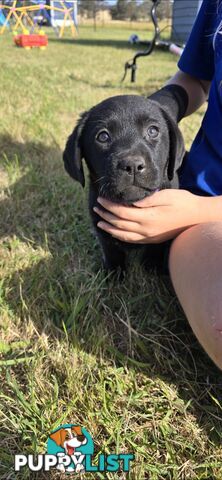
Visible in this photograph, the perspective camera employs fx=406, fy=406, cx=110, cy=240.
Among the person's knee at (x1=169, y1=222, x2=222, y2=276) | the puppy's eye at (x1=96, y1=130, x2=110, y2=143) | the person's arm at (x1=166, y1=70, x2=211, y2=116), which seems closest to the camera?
the person's knee at (x1=169, y1=222, x2=222, y2=276)

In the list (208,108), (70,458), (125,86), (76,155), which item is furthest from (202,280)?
(125,86)

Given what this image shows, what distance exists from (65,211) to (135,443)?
1.44m

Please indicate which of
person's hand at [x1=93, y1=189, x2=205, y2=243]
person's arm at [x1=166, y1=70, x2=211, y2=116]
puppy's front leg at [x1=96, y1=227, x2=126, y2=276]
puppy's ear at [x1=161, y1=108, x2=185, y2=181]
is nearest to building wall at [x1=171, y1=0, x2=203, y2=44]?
person's arm at [x1=166, y1=70, x2=211, y2=116]

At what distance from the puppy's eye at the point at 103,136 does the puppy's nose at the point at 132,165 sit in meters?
0.20

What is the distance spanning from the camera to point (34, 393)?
47.2 inches

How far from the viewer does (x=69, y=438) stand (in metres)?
1.11

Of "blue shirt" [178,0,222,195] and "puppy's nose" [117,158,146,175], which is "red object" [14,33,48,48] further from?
"puppy's nose" [117,158,146,175]

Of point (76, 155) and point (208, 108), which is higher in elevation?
point (208, 108)

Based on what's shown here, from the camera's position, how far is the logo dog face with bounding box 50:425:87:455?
1092mm

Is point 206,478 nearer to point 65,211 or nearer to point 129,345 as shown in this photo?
point 129,345

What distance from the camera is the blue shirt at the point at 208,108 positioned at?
5.07ft

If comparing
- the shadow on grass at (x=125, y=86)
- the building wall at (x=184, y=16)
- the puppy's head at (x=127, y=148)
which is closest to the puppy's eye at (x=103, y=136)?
the puppy's head at (x=127, y=148)

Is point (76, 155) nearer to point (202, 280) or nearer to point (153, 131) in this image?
point (153, 131)

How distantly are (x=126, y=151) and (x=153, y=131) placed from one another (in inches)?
7.8
